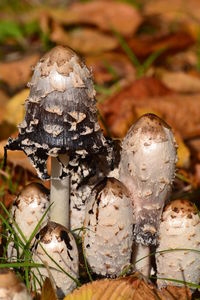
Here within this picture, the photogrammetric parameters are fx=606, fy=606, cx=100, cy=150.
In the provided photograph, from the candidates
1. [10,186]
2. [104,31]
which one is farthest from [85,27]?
[10,186]

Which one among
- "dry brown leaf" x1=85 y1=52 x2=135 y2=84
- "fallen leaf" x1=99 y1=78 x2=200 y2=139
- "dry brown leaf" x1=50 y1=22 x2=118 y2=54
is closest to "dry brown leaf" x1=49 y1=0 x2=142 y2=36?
"dry brown leaf" x1=50 y1=22 x2=118 y2=54

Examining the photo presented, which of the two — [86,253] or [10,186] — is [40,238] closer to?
[86,253]

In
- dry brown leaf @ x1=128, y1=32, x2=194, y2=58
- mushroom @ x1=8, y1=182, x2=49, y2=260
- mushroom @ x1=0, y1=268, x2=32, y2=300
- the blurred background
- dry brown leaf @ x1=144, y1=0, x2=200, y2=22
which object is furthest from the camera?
dry brown leaf @ x1=144, y1=0, x2=200, y2=22

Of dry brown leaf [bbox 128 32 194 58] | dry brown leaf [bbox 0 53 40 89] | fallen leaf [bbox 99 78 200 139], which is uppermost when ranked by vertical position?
dry brown leaf [bbox 128 32 194 58]

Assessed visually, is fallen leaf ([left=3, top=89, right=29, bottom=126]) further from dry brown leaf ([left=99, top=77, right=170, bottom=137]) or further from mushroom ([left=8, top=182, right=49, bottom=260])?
mushroom ([left=8, top=182, right=49, bottom=260])

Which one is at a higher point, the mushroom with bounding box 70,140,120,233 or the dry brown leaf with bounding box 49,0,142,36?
the dry brown leaf with bounding box 49,0,142,36

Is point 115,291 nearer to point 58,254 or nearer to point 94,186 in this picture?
point 58,254
